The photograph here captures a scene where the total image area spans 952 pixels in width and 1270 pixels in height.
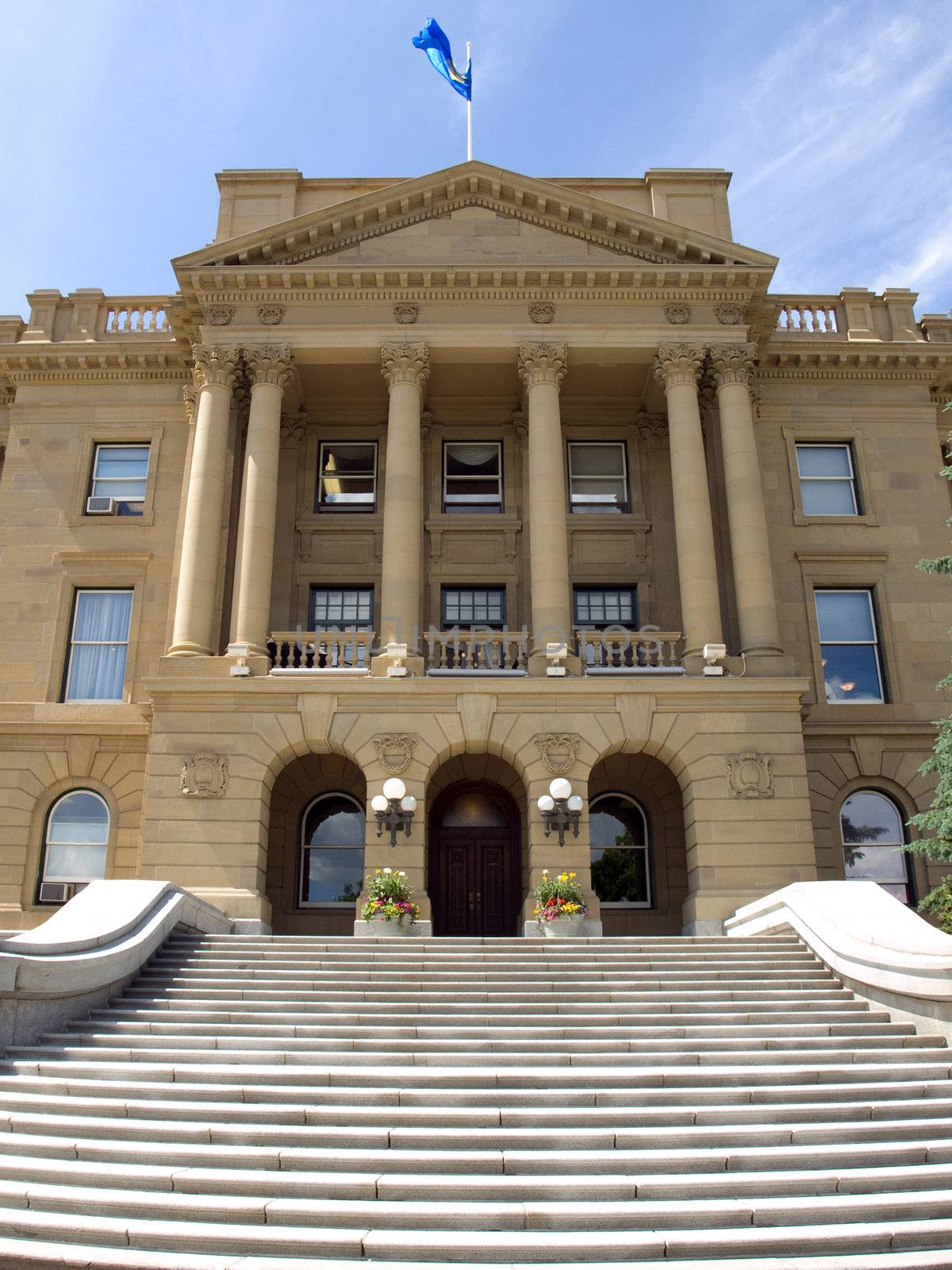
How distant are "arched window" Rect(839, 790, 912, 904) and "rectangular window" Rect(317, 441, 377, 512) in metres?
13.4

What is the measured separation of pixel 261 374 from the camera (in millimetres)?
24562

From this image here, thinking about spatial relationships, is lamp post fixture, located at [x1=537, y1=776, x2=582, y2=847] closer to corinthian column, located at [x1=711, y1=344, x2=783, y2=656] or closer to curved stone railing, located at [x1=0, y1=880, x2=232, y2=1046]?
corinthian column, located at [x1=711, y1=344, x2=783, y2=656]

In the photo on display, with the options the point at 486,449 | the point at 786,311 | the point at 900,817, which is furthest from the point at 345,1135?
the point at 786,311

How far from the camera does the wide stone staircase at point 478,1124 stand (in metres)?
8.18

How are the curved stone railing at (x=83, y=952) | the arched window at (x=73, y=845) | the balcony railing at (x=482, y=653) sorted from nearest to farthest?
1. the curved stone railing at (x=83, y=952)
2. the balcony railing at (x=482, y=653)
3. the arched window at (x=73, y=845)

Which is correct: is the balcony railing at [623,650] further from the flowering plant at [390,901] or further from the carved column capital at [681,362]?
the flowering plant at [390,901]

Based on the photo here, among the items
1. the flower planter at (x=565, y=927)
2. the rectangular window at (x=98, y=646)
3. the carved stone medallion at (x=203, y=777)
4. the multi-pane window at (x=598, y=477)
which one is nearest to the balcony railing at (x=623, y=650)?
the multi-pane window at (x=598, y=477)

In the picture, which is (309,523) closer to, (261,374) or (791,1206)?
(261,374)

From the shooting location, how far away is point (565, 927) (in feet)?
61.2

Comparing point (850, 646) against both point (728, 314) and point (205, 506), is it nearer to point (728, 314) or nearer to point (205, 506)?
point (728, 314)

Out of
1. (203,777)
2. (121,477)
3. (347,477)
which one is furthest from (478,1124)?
(121,477)

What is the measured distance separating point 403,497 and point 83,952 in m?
12.6

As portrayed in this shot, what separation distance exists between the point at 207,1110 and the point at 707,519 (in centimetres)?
1683

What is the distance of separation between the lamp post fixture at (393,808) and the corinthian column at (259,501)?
435 cm
